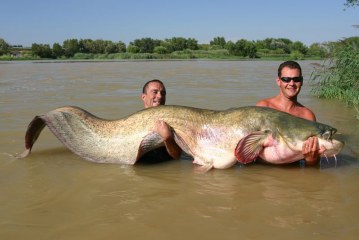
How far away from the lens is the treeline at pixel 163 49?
61.2m

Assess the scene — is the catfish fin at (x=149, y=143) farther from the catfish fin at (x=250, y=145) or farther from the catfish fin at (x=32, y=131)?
the catfish fin at (x=32, y=131)

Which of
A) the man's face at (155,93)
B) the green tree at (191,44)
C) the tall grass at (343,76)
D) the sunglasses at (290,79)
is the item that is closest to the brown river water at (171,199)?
the man's face at (155,93)

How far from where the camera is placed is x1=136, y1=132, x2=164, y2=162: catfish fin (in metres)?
3.73

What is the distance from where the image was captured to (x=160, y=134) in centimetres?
367

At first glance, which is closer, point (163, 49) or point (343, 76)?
point (343, 76)

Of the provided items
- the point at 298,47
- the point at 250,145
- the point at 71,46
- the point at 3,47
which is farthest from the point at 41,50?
the point at 250,145

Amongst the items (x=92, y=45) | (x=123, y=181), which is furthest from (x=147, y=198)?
(x=92, y=45)

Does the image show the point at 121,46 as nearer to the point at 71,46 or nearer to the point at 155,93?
the point at 71,46

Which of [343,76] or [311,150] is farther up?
[343,76]

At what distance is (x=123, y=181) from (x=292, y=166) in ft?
5.02

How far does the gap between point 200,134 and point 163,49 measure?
67.7 m

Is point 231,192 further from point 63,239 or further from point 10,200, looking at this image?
point 10,200

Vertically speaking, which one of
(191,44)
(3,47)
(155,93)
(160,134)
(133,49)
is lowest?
(160,134)

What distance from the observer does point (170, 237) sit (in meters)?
2.35
